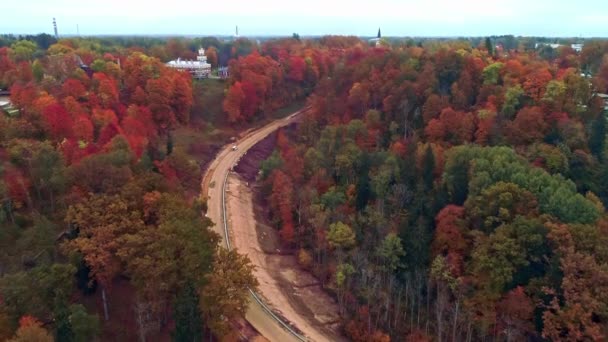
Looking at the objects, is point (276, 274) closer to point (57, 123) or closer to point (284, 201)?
point (284, 201)

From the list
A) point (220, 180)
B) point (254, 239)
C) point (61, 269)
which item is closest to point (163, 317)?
point (61, 269)

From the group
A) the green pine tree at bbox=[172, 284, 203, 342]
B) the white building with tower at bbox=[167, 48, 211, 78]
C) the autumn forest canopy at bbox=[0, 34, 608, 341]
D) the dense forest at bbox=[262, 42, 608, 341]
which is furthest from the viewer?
the white building with tower at bbox=[167, 48, 211, 78]

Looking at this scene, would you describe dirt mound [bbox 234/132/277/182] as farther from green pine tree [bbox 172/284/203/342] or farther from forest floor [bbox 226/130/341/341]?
green pine tree [bbox 172/284/203/342]

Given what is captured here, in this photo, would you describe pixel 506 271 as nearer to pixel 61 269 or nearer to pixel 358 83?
pixel 61 269

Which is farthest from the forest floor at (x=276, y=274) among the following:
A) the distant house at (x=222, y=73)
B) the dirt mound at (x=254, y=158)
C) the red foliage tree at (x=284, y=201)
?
the distant house at (x=222, y=73)

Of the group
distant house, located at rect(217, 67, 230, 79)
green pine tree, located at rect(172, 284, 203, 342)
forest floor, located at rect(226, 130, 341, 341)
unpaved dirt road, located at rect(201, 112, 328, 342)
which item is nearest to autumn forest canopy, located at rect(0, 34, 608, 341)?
green pine tree, located at rect(172, 284, 203, 342)

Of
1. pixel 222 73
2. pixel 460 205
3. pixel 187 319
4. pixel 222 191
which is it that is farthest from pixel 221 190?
pixel 222 73

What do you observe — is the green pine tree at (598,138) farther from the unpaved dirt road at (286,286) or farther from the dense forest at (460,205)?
the unpaved dirt road at (286,286)
